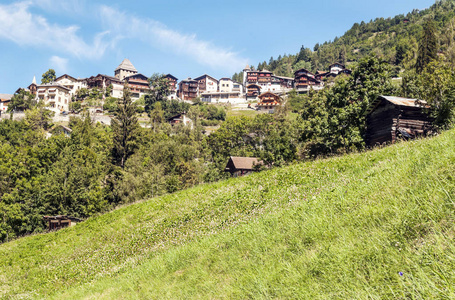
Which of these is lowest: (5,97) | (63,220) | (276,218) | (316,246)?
(63,220)

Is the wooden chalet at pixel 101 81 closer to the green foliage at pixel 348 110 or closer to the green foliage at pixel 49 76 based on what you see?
the green foliage at pixel 49 76

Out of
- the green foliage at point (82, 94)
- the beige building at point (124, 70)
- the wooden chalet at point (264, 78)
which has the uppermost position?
the beige building at point (124, 70)

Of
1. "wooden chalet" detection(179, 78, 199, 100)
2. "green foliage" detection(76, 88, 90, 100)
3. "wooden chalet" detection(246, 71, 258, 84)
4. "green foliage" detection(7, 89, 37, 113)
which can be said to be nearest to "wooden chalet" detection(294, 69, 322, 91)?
"wooden chalet" detection(246, 71, 258, 84)

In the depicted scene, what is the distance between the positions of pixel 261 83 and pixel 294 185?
6791 inches

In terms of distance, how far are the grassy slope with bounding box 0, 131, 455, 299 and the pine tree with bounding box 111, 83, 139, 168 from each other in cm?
5746

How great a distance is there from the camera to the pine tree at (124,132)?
72812mm

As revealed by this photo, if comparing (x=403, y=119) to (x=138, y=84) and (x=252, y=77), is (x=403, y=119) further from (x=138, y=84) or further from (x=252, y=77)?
(x=252, y=77)

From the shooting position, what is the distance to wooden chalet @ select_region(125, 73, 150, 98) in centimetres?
16300

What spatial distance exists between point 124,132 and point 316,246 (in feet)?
237

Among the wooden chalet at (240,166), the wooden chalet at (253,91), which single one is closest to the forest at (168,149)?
the wooden chalet at (240,166)

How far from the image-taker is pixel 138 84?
545 feet

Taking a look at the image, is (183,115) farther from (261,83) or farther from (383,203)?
(383,203)

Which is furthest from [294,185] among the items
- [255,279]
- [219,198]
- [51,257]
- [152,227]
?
[51,257]

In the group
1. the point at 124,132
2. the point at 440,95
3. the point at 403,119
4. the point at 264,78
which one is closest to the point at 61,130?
the point at 124,132
